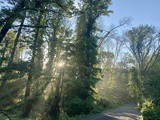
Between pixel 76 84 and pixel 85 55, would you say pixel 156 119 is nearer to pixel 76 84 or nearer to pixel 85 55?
pixel 76 84

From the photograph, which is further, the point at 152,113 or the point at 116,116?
the point at 116,116

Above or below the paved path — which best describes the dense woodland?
above

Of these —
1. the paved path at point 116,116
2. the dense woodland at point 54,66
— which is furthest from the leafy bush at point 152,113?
the paved path at point 116,116

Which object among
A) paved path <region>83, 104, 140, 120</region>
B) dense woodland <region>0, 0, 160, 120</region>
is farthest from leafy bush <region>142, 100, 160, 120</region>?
paved path <region>83, 104, 140, 120</region>

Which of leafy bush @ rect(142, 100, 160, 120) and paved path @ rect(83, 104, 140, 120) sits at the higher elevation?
leafy bush @ rect(142, 100, 160, 120)

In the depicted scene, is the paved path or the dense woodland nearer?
the dense woodland

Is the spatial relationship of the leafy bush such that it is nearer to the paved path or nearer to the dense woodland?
the dense woodland

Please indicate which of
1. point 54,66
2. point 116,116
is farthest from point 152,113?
point 54,66

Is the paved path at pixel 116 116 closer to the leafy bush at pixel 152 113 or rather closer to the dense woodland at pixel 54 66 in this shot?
the dense woodland at pixel 54 66

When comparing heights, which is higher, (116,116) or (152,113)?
(152,113)

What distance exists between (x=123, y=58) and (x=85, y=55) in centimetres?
2512

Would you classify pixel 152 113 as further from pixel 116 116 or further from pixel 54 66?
pixel 54 66

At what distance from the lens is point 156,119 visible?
10000mm

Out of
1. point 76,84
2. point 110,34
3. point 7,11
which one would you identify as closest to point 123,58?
point 110,34
